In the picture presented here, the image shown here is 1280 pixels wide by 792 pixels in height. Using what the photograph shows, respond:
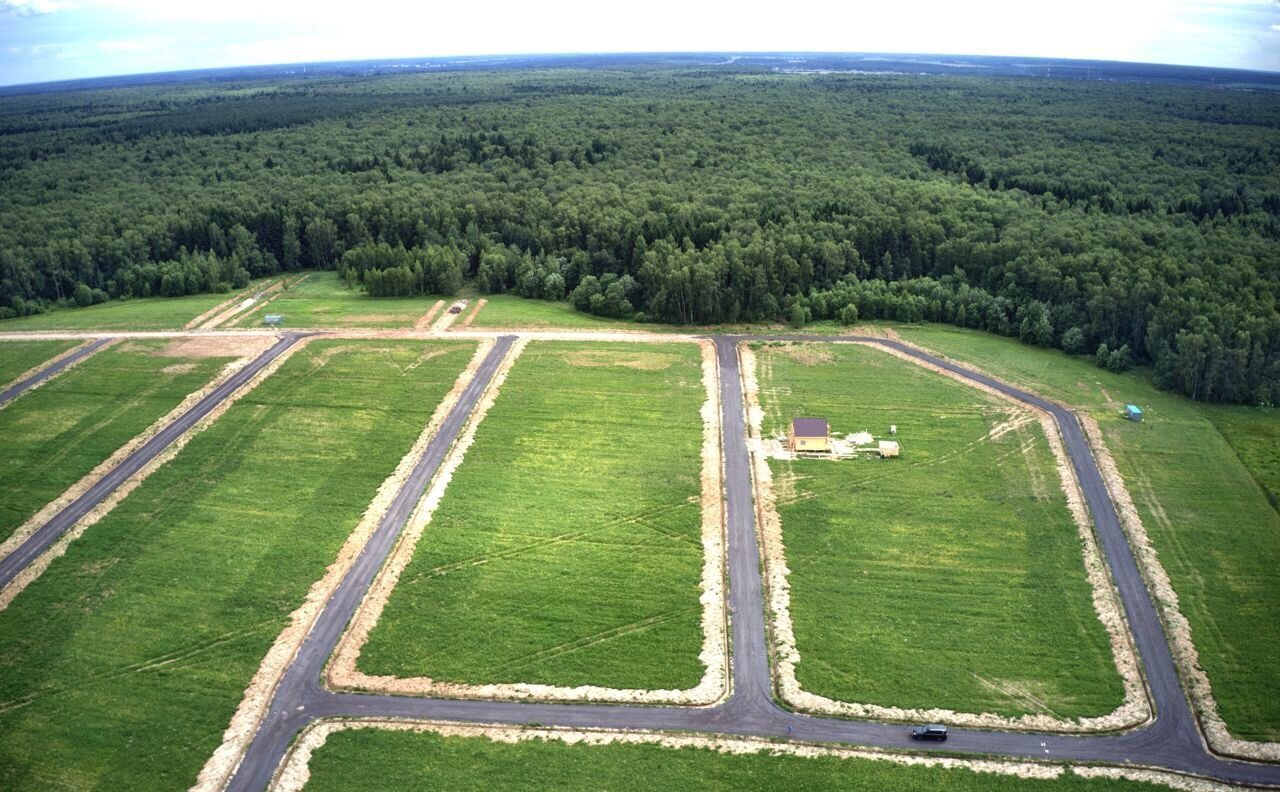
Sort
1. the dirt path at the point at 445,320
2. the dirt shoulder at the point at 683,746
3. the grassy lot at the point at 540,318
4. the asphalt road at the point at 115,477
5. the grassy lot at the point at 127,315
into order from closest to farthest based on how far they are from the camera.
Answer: the dirt shoulder at the point at 683,746 < the asphalt road at the point at 115,477 < the dirt path at the point at 445,320 < the grassy lot at the point at 540,318 < the grassy lot at the point at 127,315

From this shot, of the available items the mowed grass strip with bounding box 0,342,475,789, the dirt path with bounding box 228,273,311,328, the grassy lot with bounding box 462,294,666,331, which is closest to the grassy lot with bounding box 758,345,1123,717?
the grassy lot with bounding box 462,294,666,331

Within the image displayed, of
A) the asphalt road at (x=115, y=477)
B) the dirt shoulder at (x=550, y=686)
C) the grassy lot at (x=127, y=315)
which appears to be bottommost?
the dirt shoulder at (x=550, y=686)

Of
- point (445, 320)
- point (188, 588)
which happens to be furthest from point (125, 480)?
point (445, 320)

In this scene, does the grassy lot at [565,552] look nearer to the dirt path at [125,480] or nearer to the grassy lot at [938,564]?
the grassy lot at [938,564]

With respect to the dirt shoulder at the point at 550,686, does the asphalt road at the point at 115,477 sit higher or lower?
higher

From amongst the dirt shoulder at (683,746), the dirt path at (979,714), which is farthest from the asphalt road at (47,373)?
the dirt path at (979,714)

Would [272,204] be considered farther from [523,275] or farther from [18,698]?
[18,698]
